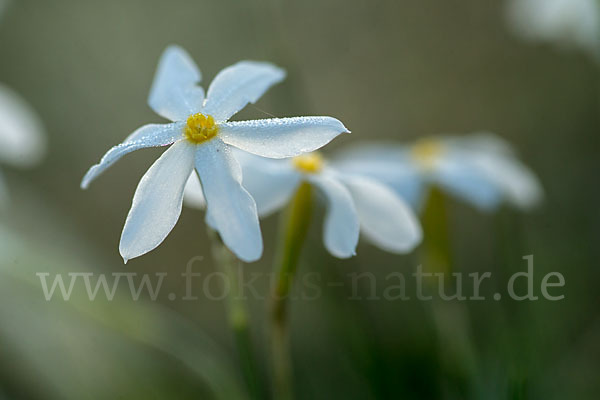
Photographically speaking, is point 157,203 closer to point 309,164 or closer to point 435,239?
point 309,164

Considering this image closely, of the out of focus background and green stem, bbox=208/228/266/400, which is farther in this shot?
the out of focus background

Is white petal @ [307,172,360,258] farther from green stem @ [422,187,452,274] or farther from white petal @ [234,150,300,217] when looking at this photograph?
green stem @ [422,187,452,274]

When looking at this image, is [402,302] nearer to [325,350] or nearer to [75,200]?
[325,350]

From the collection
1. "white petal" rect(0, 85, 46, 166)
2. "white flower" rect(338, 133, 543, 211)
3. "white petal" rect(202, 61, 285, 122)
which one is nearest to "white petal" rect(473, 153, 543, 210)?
"white flower" rect(338, 133, 543, 211)

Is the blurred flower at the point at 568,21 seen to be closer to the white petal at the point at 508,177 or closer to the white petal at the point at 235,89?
the white petal at the point at 508,177

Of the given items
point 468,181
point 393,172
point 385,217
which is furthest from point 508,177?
point 385,217

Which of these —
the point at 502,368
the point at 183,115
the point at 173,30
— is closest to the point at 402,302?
the point at 502,368

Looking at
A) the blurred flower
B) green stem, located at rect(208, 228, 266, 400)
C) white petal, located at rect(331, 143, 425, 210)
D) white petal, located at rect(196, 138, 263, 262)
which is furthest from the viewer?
the blurred flower

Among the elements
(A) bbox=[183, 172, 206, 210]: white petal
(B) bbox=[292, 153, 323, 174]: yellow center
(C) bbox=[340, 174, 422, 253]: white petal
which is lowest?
(C) bbox=[340, 174, 422, 253]: white petal
